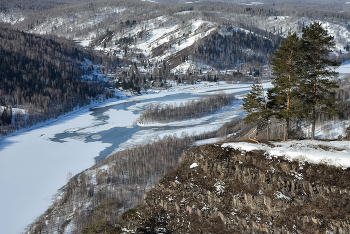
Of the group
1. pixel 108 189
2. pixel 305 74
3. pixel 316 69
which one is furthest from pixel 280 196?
pixel 108 189

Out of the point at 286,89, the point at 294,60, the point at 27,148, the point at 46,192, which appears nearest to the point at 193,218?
the point at 286,89

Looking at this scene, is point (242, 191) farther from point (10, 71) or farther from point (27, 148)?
point (10, 71)

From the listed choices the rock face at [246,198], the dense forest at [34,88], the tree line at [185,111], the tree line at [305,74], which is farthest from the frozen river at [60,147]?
the tree line at [305,74]

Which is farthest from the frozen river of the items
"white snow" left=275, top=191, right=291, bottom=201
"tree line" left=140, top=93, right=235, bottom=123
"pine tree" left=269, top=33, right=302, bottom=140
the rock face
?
"pine tree" left=269, top=33, right=302, bottom=140

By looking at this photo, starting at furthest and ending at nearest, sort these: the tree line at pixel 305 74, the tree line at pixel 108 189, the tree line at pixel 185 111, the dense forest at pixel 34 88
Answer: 1. the dense forest at pixel 34 88
2. the tree line at pixel 185 111
3. the tree line at pixel 108 189
4. the tree line at pixel 305 74

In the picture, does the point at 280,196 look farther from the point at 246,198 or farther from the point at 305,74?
the point at 305,74

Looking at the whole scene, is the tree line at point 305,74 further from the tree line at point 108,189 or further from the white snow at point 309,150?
the tree line at point 108,189
